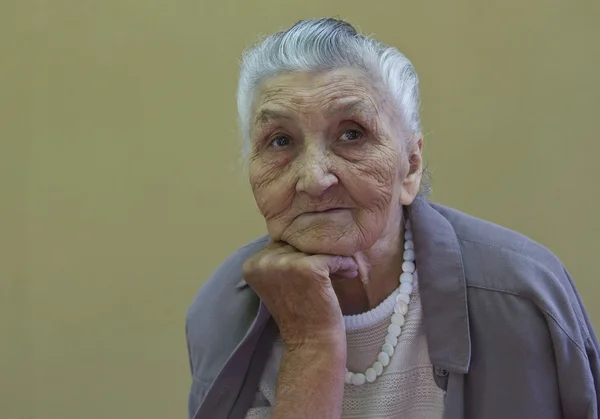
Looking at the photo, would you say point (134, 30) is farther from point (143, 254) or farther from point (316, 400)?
point (316, 400)

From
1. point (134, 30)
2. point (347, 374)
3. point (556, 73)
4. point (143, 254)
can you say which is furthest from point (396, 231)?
point (134, 30)

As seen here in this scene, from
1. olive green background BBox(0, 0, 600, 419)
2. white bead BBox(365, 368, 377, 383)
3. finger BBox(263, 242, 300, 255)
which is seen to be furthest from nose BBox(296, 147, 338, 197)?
olive green background BBox(0, 0, 600, 419)

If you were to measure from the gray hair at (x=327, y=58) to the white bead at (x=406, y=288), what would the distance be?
0.89 feet

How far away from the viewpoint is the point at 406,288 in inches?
48.4

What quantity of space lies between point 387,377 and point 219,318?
1.21 feet

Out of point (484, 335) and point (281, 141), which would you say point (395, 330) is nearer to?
point (484, 335)

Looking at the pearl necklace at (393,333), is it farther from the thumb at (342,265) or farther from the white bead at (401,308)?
the thumb at (342,265)

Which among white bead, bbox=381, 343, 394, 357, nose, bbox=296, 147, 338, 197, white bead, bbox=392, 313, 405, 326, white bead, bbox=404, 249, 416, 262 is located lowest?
white bead, bbox=381, 343, 394, 357

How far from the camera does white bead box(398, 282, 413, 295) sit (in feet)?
4.03

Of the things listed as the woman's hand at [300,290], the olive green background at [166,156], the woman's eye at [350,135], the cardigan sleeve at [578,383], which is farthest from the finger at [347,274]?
the olive green background at [166,156]

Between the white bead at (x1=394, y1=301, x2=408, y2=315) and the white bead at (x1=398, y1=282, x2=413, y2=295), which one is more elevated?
the white bead at (x1=398, y1=282, x2=413, y2=295)

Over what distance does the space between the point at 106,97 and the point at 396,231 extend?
3.74 ft

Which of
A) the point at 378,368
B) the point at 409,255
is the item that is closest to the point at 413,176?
the point at 409,255

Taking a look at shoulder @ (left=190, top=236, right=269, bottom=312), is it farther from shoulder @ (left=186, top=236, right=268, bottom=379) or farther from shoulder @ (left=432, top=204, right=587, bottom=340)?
shoulder @ (left=432, top=204, right=587, bottom=340)
